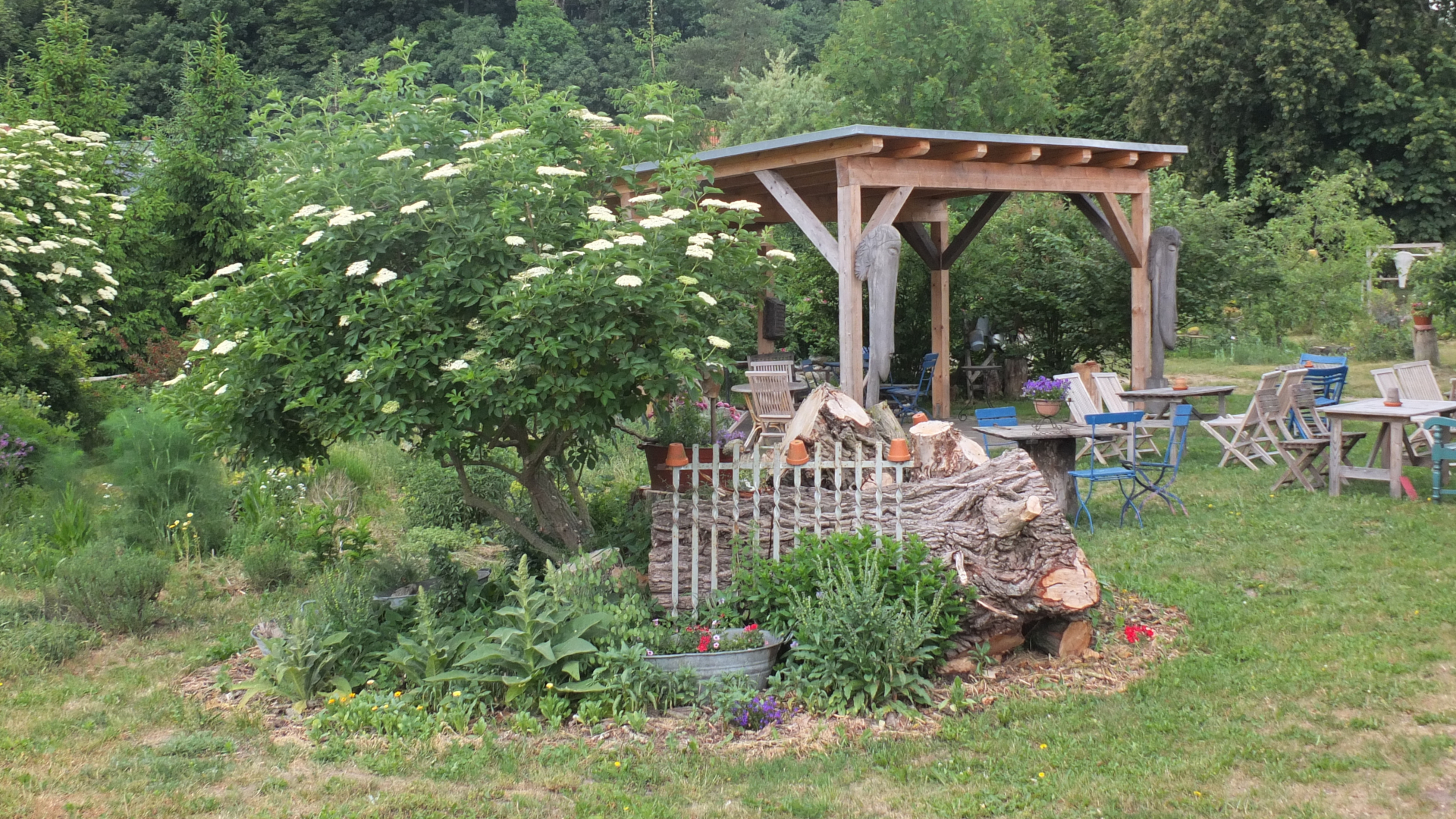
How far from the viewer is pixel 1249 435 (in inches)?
403

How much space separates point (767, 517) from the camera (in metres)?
5.23

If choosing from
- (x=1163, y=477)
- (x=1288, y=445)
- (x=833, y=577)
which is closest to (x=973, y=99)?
(x=1288, y=445)

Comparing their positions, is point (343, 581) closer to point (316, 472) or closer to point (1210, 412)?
point (316, 472)

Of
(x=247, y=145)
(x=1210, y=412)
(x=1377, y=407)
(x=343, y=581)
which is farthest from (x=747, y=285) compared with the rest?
(x=247, y=145)

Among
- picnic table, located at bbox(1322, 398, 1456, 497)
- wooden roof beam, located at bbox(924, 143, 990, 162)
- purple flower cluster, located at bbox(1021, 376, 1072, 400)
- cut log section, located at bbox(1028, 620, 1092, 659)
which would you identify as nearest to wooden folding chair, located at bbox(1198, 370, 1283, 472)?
picnic table, located at bbox(1322, 398, 1456, 497)

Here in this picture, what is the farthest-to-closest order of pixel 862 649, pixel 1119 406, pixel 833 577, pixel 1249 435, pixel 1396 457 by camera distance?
1. pixel 1119 406
2. pixel 1249 435
3. pixel 1396 457
4. pixel 833 577
5. pixel 862 649

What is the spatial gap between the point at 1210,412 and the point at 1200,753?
1016 cm

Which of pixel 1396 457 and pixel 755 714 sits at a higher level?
pixel 1396 457

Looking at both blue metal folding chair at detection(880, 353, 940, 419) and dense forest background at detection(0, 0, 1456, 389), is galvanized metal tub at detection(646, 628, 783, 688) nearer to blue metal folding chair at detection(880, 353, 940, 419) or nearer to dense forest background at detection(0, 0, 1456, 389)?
dense forest background at detection(0, 0, 1456, 389)

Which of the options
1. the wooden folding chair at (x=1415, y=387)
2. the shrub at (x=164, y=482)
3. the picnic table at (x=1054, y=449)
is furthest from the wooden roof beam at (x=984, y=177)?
the shrub at (x=164, y=482)

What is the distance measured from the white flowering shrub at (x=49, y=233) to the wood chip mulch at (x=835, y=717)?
5870 millimetres

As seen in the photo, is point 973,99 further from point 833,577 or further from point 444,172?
point 444,172

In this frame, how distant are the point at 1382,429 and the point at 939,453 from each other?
5.05 metres

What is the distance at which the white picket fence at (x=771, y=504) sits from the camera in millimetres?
5059
